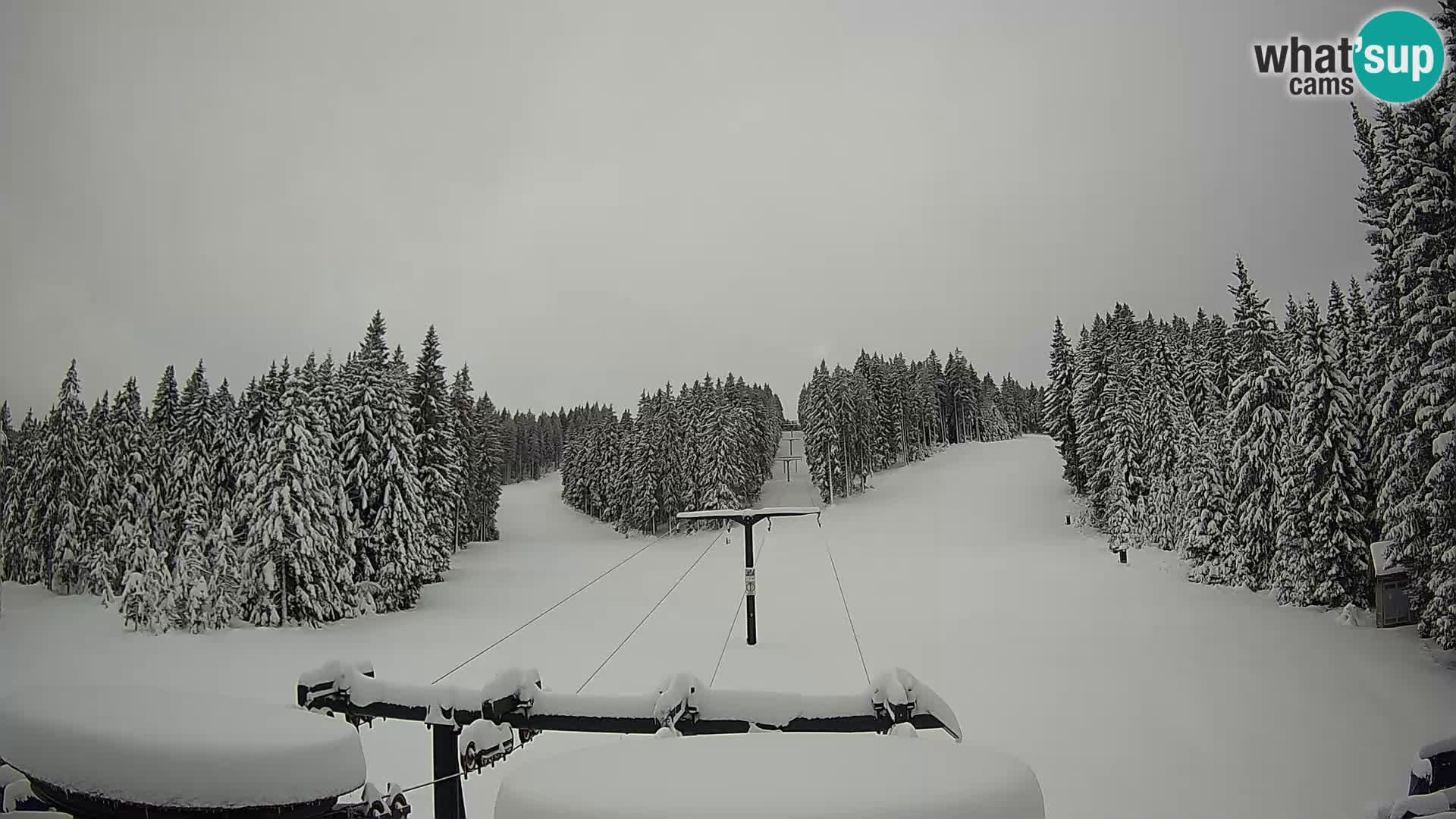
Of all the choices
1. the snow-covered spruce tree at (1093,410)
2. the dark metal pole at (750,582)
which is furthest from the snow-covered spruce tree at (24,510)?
the snow-covered spruce tree at (1093,410)

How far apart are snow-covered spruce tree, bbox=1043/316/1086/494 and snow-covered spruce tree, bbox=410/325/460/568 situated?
93.6 ft

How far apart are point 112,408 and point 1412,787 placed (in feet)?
35.3

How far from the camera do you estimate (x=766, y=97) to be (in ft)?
38.4

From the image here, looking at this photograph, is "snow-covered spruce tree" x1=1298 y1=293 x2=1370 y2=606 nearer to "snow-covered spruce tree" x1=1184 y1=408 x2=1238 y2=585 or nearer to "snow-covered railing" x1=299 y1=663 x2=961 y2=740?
"snow-covered spruce tree" x1=1184 y1=408 x2=1238 y2=585

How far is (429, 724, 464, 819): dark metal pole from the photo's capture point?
3.90m

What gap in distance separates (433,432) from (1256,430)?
24.7 m

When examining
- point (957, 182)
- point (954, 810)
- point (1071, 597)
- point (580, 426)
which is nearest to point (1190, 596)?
point (1071, 597)

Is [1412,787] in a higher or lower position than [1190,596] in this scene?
higher

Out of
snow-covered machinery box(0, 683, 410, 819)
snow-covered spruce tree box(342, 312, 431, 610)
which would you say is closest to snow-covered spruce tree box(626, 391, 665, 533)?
snow-covered spruce tree box(342, 312, 431, 610)

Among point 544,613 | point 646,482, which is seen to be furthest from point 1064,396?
point 544,613

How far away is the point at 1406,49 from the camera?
6.42 m

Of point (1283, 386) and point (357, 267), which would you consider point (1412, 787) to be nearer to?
point (357, 267)

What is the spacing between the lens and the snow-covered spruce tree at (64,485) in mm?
5488

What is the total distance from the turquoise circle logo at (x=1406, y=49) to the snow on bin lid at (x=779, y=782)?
8.75 meters
